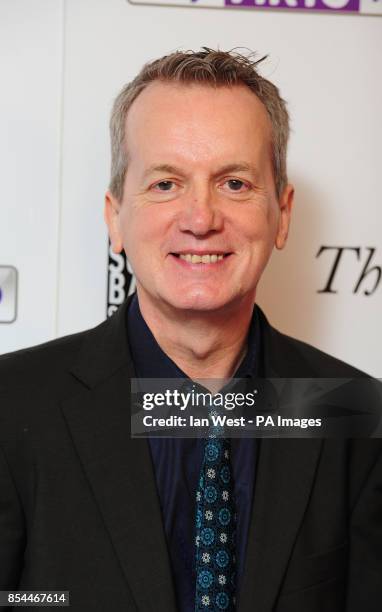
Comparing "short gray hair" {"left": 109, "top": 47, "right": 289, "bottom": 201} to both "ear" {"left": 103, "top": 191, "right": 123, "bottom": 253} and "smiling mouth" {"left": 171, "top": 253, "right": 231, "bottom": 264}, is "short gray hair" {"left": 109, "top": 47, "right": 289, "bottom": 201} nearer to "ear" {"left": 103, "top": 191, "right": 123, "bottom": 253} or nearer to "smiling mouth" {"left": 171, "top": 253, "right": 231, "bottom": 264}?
"ear" {"left": 103, "top": 191, "right": 123, "bottom": 253}

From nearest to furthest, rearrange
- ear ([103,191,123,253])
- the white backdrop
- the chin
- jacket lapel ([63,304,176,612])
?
jacket lapel ([63,304,176,612]) < the chin < ear ([103,191,123,253]) < the white backdrop

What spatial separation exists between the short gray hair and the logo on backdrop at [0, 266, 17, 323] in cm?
42

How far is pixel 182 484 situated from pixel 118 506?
0.10m

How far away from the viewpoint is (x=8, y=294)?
1.62 m

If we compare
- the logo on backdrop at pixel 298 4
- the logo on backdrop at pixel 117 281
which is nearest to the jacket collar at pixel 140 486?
the logo on backdrop at pixel 117 281


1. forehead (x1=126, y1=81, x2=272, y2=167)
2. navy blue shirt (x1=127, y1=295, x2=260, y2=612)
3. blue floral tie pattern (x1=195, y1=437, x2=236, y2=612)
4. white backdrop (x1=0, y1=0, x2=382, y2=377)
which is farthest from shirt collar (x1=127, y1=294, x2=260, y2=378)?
white backdrop (x1=0, y1=0, x2=382, y2=377)

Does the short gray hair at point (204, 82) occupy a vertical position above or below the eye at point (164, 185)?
above

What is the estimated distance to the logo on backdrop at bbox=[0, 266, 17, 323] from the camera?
1.61 metres

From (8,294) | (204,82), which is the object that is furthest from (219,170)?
(8,294)

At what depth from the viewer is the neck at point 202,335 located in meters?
1.21

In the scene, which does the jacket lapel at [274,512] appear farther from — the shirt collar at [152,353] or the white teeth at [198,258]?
the white teeth at [198,258]

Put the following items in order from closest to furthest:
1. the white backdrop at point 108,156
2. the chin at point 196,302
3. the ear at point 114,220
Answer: the chin at point 196,302 < the ear at point 114,220 < the white backdrop at point 108,156

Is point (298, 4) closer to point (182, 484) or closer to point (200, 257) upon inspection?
point (200, 257)

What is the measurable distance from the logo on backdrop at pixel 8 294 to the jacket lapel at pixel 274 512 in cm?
67
